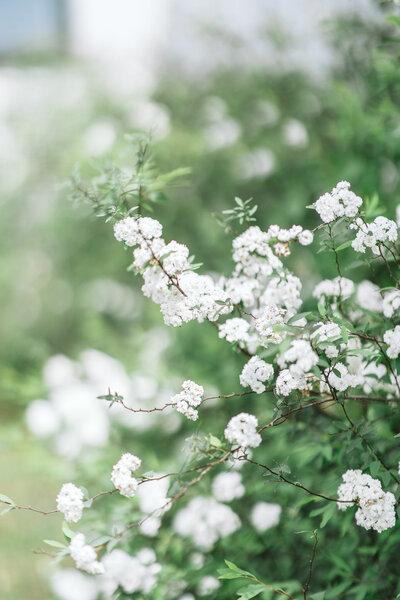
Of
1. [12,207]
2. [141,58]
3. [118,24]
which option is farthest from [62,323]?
[118,24]

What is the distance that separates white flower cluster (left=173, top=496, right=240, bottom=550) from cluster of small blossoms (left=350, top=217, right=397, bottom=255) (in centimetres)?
80

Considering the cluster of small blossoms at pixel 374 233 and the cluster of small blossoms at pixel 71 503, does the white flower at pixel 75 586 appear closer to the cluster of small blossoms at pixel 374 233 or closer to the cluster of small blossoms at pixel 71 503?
the cluster of small blossoms at pixel 71 503

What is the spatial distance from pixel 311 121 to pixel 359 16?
46 cm

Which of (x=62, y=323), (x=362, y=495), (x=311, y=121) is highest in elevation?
(x=311, y=121)

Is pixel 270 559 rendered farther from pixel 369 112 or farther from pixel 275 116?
pixel 275 116

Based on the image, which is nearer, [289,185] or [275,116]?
[289,185]

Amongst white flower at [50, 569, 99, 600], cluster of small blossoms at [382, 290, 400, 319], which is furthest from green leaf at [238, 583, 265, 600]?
white flower at [50, 569, 99, 600]

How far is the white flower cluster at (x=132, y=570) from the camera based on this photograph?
3.74ft

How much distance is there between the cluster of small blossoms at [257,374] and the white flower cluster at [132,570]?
0.56m

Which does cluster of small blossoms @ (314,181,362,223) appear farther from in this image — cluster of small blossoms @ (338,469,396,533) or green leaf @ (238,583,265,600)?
green leaf @ (238,583,265,600)

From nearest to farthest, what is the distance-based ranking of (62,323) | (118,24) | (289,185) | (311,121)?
(289,185)
(311,121)
(62,323)
(118,24)

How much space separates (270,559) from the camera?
1.37 metres

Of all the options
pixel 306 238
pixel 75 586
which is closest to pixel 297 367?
pixel 306 238

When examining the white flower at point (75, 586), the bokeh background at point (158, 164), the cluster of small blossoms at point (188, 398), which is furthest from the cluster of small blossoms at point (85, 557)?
the white flower at point (75, 586)
